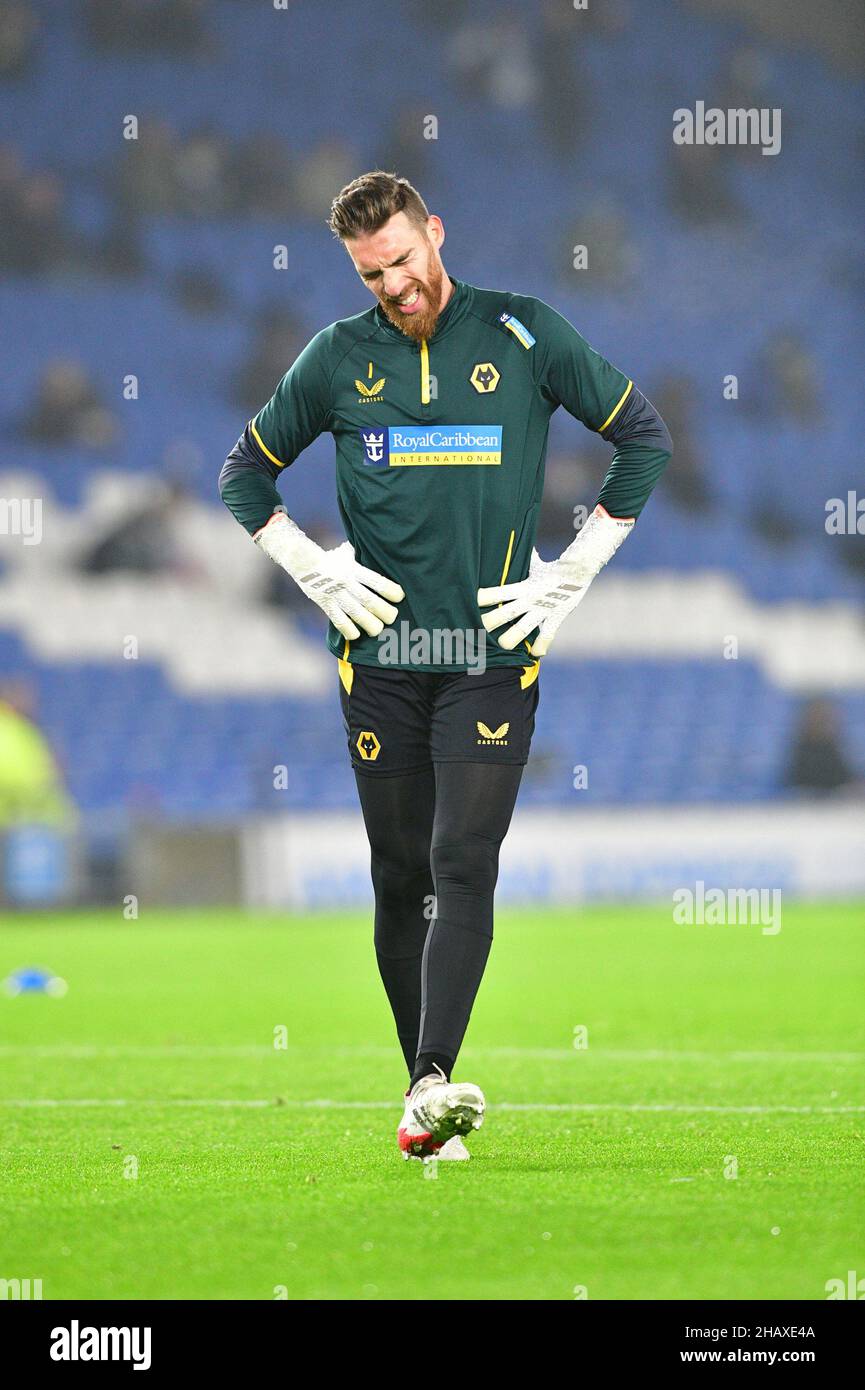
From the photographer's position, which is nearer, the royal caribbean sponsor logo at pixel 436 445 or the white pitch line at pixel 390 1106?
the royal caribbean sponsor logo at pixel 436 445

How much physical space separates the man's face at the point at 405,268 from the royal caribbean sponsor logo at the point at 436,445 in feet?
0.85

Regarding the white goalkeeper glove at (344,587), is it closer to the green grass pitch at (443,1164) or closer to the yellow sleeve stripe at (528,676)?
the yellow sleeve stripe at (528,676)

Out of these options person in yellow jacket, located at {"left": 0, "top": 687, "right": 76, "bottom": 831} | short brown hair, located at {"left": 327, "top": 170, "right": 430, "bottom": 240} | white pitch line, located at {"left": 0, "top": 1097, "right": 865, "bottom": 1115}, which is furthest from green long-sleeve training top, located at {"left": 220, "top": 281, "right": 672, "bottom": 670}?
person in yellow jacket, located at {"left": 0, "top": 687, "right": 76, "bottom": 831}

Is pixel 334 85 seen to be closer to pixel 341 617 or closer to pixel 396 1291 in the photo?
pixel 341 617

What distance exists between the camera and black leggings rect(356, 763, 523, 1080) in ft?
15.1

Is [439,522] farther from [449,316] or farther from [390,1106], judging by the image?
[390,1106]

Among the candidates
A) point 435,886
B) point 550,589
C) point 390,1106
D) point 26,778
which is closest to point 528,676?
point 550,589

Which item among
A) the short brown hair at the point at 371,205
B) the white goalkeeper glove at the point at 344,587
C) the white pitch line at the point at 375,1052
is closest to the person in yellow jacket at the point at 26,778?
the white pitch line at the point at 375,1052

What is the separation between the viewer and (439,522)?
486 cm

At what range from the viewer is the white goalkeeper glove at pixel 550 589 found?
4.83 m

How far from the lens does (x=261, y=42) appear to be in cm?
2648

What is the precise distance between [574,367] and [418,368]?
1.30ft

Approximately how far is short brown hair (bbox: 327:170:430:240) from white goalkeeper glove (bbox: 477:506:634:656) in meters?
0.92

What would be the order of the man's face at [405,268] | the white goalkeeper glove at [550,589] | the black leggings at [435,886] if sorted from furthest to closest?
the white goalkeeper glove at [550,589] → the man's face at [405,268] → the black leggings at [435,886]
